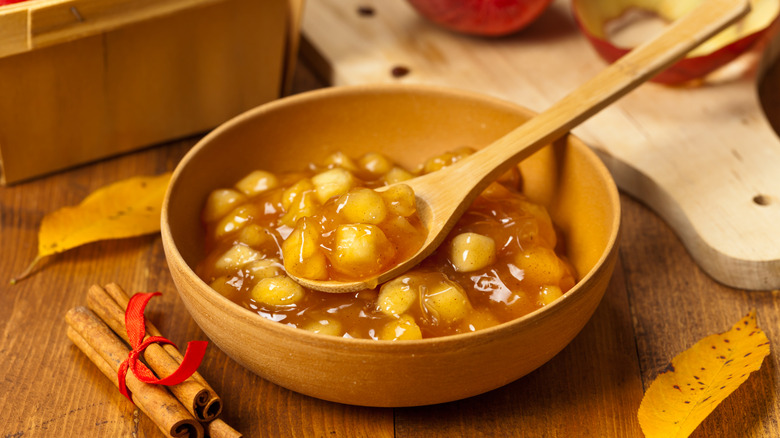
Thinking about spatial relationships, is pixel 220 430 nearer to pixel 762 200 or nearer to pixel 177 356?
pixel 177 356

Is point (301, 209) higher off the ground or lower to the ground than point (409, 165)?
higher

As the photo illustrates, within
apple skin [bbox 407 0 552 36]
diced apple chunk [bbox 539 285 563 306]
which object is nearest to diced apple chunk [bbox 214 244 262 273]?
diced apple chunk [bbox 539 285 563 306]

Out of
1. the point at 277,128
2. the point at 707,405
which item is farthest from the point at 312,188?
the point at 707,405

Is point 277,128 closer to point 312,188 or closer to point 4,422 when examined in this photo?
point 312,188

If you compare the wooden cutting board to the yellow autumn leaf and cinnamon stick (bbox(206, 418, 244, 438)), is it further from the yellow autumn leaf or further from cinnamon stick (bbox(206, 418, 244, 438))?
cinnamon stick (bbox(206, 418, 244, 438))

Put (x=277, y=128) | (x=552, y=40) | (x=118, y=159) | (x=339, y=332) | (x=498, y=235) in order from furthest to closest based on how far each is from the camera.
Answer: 1. (x=552, y=40)
2. (x=118, y=159)
3. (x=277, y=128)
4. (x=498, y=235)
5. (x=339, y=332)

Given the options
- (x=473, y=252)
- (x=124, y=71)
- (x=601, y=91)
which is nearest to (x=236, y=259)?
(x=473, y=252)

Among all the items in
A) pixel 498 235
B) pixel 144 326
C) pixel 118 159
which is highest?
pixel 498 235
